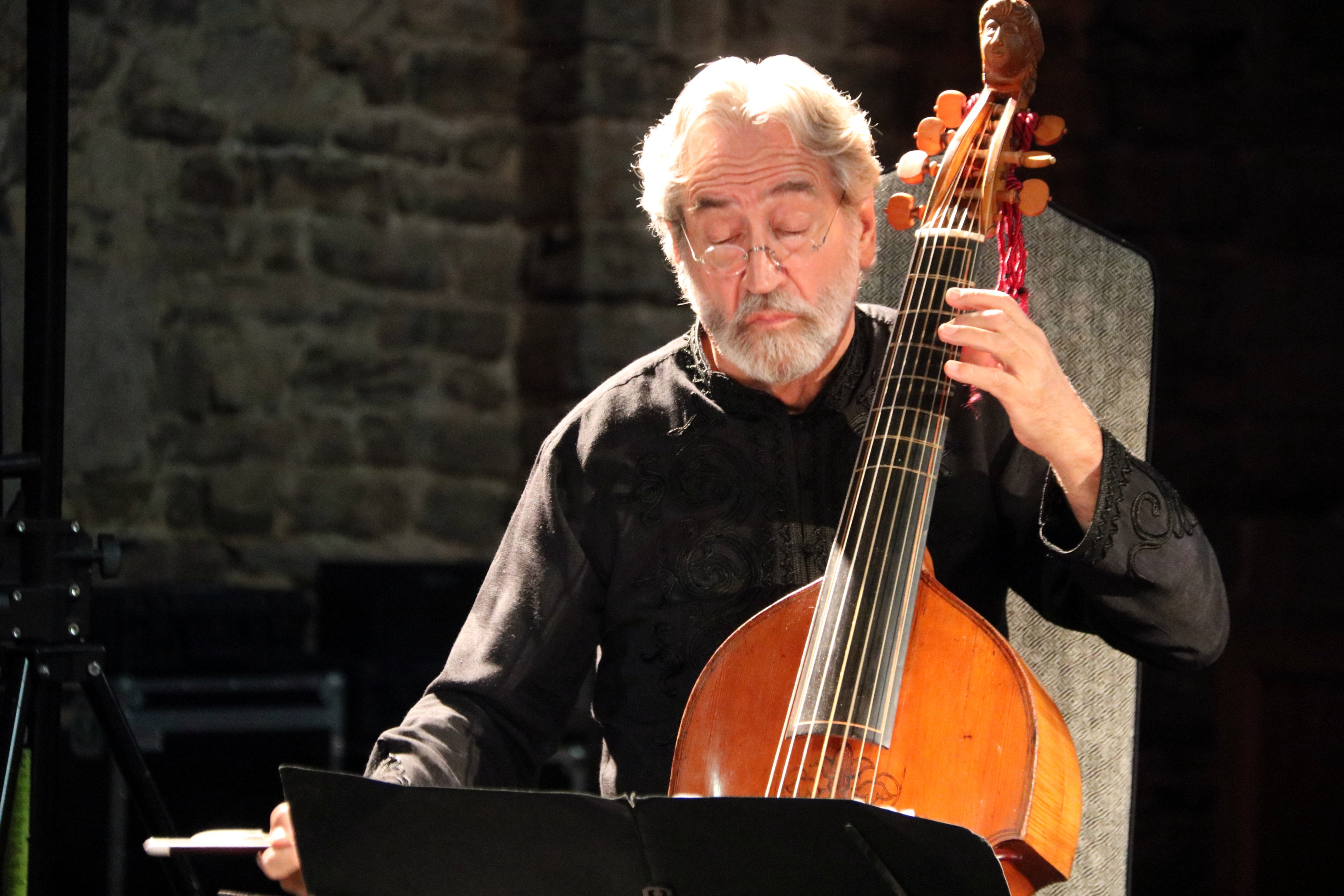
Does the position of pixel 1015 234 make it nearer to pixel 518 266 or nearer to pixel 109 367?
pixel 518 266

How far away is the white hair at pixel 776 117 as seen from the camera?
160cm

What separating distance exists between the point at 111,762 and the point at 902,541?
1.93 meters

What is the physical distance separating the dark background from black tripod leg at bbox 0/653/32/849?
191cm

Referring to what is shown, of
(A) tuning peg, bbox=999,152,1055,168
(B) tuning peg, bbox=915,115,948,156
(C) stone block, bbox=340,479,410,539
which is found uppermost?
(B) tuning peg, bbox=915,115,948,156

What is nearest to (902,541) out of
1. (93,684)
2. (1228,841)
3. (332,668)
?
(93,684)

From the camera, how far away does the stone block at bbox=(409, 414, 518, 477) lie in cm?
362

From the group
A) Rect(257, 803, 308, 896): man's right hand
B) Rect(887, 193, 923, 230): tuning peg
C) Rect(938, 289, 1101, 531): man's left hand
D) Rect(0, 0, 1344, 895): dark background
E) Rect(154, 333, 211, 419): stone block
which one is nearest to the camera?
Rect(257, 803, 308, 896): man's right hand

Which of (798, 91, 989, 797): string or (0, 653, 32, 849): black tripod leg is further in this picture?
(0, 653, 32, 849): black tripod leg

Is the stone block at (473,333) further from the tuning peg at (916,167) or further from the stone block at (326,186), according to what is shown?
the tuning peg at (916,167)

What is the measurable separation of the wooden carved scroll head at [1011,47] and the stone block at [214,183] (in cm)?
240

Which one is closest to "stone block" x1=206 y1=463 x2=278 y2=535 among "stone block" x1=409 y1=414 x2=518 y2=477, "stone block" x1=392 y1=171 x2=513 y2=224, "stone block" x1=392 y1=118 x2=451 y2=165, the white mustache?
"stone block" x1=409 y1=414 x2=518 y2=477

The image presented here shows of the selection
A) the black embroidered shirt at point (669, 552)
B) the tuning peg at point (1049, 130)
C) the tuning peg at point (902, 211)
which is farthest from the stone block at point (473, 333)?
the tuning peg at point (1049, 130)

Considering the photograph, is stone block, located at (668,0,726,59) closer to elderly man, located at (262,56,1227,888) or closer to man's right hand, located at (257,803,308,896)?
elderly man, located at (262,56,1227,888)

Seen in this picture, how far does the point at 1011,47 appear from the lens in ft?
4.89
